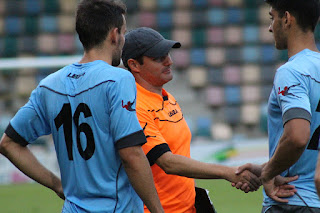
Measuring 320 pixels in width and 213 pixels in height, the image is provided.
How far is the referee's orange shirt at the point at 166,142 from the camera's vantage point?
2979mm

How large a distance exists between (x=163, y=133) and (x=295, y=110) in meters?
0.76

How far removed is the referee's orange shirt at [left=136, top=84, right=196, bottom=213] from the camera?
298 cm

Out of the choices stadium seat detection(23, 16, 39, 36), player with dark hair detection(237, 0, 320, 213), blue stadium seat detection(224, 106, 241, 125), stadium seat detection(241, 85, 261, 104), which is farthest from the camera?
stadium seat detection(23, 16, 39, 36)

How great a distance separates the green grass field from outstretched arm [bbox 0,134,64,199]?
14.8ft

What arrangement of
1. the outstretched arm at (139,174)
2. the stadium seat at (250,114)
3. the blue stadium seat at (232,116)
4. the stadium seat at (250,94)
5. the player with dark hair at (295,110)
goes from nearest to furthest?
the outstretched arm at (139,174), the player with dark hair at (295,110), the stadium seat at (250,114), the blue stadium seat at (232,116), the stadium seat at (250,94)

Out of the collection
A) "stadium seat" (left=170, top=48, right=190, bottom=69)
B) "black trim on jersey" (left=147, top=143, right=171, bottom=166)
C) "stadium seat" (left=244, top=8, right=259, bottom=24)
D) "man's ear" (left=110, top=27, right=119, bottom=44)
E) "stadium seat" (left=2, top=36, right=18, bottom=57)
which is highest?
"man's ear" (left=110, top=27, right=119, bottom=44)

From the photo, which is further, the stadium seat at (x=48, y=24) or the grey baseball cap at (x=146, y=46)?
the stadium seat at (x=48, y=24)

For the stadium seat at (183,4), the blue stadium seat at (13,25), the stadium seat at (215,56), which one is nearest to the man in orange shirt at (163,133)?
the stadium seat at (215,56)

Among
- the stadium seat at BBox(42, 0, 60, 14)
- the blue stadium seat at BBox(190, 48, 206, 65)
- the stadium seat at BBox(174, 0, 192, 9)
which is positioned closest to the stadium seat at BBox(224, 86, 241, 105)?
the blue stadium seat at BBox(190, 48, 206, 65)

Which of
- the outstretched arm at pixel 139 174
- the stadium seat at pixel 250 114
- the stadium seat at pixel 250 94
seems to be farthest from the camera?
the stadium seat at pixel 250 94

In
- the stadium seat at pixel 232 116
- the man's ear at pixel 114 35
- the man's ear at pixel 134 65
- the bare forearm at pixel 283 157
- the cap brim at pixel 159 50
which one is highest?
the man's ear at pixel 114 35

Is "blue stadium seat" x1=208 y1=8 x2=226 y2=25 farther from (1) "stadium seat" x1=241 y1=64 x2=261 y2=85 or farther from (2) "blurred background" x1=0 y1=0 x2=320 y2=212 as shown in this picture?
(1) "stadium seat" x1=241 y1=64 x2=261 y2=85

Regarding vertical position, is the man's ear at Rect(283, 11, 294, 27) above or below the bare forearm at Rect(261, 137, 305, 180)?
above

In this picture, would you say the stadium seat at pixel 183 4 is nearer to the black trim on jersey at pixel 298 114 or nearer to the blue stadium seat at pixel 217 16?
the blue stadium seat at pixel 217 16
